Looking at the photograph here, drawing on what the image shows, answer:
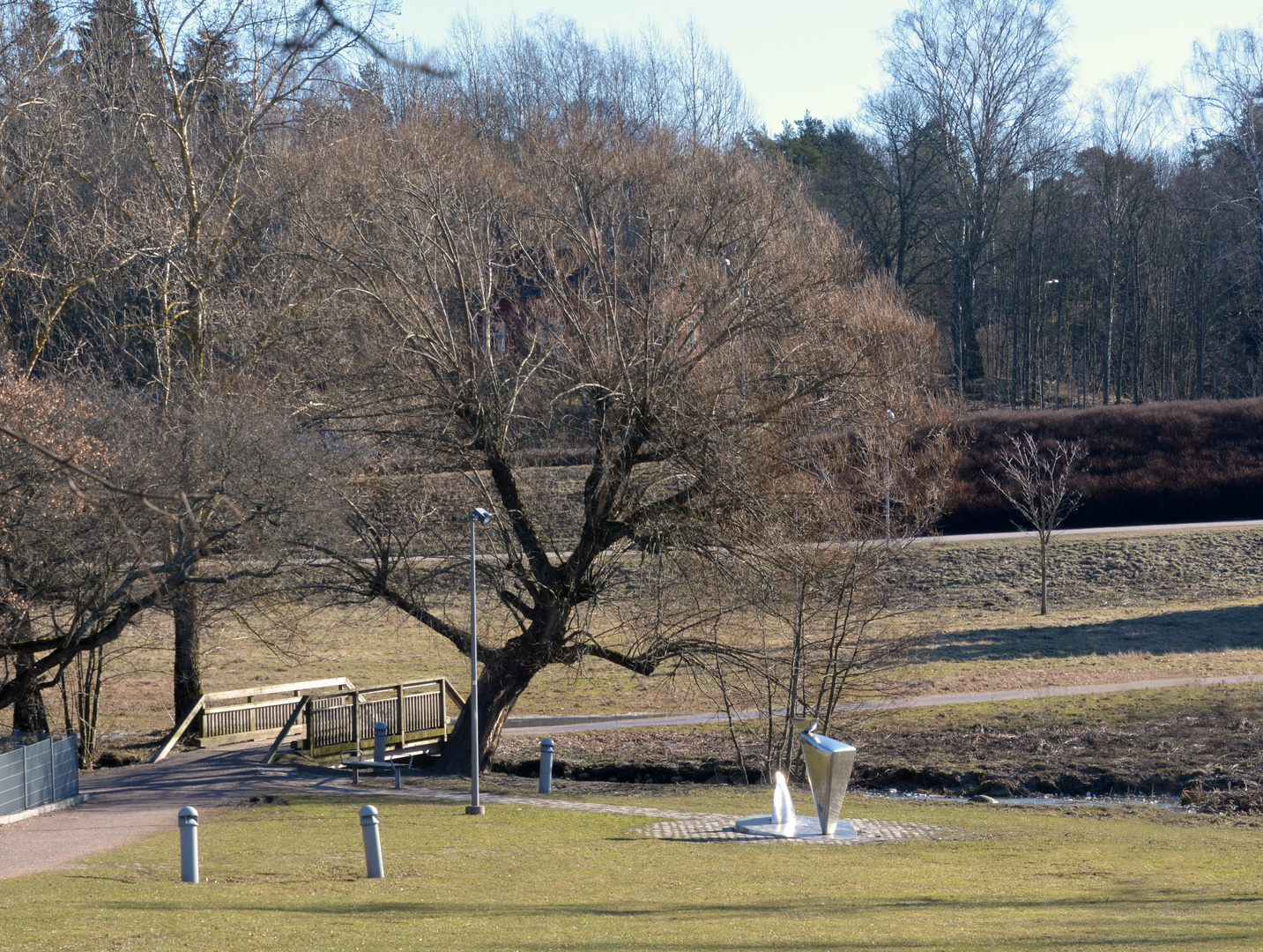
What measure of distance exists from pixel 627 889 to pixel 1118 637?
80.2 ft

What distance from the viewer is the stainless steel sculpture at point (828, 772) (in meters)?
14.5

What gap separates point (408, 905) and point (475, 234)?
13.6 meters

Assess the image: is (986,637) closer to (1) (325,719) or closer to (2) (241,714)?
(1) (325,719)

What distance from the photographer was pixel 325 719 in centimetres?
2134

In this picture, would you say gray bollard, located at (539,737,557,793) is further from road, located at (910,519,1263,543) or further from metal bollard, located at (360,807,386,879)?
road, located at (910,519,1263,543)

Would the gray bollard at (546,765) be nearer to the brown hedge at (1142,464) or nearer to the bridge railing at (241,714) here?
the bridge railing at (241,714)

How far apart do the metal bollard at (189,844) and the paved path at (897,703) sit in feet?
46.1

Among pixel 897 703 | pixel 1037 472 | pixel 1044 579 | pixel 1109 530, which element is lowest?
pixel 897 703

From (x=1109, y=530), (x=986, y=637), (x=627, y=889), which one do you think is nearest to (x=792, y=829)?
→ (x=627, y=889)

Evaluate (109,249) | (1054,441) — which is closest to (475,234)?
(109,249)

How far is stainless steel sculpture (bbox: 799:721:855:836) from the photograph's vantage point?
1445cm

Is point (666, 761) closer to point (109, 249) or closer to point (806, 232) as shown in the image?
point (109, 249)

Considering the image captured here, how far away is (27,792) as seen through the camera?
15.3 m

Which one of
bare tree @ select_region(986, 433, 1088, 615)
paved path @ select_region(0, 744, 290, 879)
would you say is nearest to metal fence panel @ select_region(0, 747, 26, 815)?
paved path @ select_region(0, 744, 290, 879)
